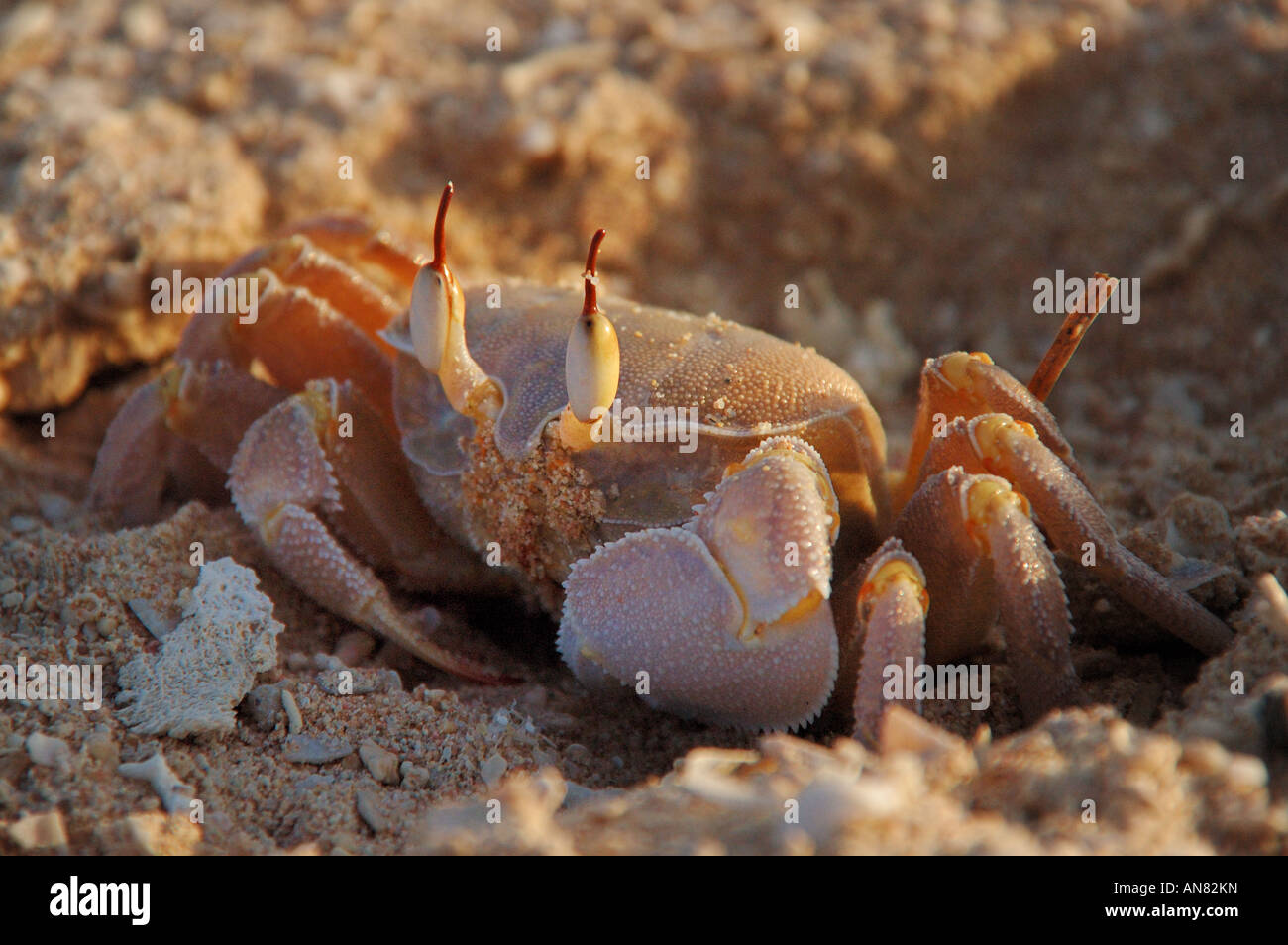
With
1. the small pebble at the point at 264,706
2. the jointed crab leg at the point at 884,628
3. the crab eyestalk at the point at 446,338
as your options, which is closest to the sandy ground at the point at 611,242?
Answer: the small pebble at the point at 264,706

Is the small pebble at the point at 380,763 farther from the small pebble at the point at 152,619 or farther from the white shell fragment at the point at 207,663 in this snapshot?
the small pebble at the point at 152,619

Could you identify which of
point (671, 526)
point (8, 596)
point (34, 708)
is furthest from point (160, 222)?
point (671, 526)

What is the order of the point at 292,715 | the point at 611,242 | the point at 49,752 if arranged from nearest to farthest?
the point at 49,752 < the point at 292,715 < the point at 611,242

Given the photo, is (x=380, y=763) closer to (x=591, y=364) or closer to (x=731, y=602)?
(x=731, y=602)

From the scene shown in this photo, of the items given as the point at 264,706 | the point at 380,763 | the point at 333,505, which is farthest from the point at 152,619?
the point at 380,763

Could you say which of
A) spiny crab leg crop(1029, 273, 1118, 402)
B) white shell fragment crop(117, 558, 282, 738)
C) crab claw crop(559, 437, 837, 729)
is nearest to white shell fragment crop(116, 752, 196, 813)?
white shell fragment crop(117, 558, 282, 738)
